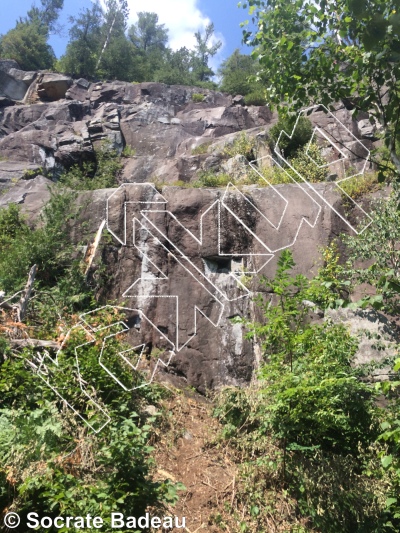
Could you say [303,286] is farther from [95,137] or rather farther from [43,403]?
[95,137]

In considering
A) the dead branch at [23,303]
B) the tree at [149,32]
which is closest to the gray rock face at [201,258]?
the dead branch at [23,303]

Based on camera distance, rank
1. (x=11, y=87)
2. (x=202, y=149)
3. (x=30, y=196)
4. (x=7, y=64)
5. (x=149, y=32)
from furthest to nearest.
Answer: (x=149, y=32) < (x=7, y=64) < (x=11, y=87) < (x=202, y=149) < (x=30, y=196)

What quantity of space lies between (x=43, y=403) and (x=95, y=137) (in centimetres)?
1504

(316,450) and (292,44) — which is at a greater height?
(292,44)

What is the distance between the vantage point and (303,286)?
5.56 meters

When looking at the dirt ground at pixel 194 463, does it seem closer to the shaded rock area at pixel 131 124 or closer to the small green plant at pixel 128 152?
the shaded rock area at pixel 131 124

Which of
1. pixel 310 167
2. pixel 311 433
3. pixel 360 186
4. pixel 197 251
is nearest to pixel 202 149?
pixel 310 167

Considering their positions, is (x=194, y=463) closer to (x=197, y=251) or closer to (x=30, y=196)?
(x=197, y=251)

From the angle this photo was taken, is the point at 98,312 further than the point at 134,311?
No

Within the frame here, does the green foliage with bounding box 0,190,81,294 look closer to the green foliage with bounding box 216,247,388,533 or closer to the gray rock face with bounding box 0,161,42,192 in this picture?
the gray rock face with bounding box 0,161,42,192

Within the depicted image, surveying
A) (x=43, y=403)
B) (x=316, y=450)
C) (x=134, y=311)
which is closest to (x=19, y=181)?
(x=134, y=311)

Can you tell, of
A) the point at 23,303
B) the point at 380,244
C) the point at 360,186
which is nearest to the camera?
the point at 23,303

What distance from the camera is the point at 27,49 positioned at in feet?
93.9

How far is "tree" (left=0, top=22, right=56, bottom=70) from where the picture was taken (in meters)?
28.4
